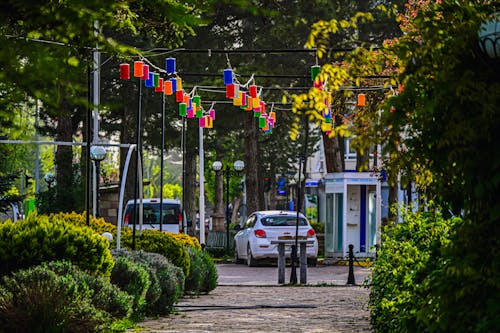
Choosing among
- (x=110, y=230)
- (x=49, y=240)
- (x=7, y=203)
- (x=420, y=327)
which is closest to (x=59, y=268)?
(x=49, y=240)

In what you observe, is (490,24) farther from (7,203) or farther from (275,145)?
(275,145)

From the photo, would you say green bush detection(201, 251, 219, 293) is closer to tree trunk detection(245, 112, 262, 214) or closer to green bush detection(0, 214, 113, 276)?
green bush detection(0, 214, 113, 276)

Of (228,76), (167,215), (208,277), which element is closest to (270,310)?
(208,277)

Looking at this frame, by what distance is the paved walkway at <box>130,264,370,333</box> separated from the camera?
46.1 feet

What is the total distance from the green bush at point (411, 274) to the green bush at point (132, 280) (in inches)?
116

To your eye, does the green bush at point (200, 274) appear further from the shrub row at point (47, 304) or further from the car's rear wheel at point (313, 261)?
the car's rear wheel at point (313, 261)

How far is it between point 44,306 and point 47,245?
1549 mm

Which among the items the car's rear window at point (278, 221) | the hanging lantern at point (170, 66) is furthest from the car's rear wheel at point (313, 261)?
the hanging lantern at point (170, 66)

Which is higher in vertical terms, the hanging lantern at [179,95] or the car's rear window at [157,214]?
the hanging lantern at [179,95]

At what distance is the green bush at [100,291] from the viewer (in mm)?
11438

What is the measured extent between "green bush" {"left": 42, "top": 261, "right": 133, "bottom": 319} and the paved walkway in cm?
97

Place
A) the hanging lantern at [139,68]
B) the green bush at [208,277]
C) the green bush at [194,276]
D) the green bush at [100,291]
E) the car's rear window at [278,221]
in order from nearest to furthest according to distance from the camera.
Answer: the green bush at [100,291]
the hanging lantern at [139,68]
the green bush at [194,276]
the green bush at [208,277]
the car's rear window at [278,221]

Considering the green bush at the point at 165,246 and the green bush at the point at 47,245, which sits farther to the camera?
the green bush at the point at 165,246

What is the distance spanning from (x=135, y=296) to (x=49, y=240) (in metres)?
1.93
